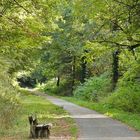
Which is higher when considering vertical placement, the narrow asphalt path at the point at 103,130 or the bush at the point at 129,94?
the bush at the point at 129,94

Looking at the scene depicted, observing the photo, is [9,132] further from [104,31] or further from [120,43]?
[104,31]

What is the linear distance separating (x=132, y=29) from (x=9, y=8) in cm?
686

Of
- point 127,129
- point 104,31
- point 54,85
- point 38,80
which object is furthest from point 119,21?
point 38,80

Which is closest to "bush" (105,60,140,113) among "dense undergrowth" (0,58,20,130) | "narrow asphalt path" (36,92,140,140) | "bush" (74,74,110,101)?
"narrow asphalt path" (36,92,140,140)

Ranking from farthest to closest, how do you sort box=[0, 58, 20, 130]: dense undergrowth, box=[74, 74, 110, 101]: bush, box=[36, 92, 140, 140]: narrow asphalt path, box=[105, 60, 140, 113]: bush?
1. box=[74, 74, 110, 101]: bush
2. box=[105, 60, 140, 113]: bush
3. box=[0, 58, 20, 130]: dense undergrowth
4. box=[36, 92, 140, 140]: narrow asphalt path

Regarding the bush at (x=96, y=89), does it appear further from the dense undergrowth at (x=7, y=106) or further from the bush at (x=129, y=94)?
the dense undergrowth at (x=7, y=106)

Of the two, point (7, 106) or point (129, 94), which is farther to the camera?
point (129, 94)

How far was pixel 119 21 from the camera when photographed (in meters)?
27.5

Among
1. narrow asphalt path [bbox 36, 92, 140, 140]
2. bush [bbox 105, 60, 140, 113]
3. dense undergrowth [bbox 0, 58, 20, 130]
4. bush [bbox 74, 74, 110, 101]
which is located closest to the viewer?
narrow asphalt path [bbox 36, 92, 140, 140]

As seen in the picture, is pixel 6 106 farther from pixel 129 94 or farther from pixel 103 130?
pixel 129 94

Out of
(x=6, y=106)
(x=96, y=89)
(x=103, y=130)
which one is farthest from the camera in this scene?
(x=96, y=89)

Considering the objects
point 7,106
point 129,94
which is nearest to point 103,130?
point 7,106

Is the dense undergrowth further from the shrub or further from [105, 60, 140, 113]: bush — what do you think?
[105, 60, 140, 113]: bush

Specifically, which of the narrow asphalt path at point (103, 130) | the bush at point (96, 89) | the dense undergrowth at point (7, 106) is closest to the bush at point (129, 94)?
the narrow asphalt path at point (103, 130)
